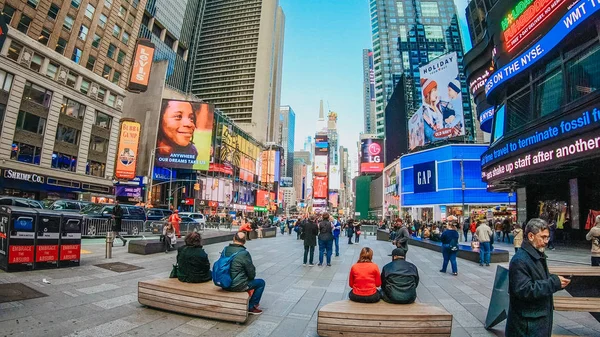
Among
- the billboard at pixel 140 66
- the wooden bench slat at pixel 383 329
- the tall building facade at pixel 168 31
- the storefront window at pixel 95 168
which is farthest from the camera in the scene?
the tall building facade at pixel 168 31

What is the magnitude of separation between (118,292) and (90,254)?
6.14 metres

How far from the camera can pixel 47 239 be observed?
352 inches

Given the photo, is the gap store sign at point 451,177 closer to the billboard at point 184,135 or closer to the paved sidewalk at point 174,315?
the billboard at point 184,135

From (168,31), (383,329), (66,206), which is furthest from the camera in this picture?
(168,31)

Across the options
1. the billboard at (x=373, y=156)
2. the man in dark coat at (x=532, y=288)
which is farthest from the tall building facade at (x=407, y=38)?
the man in dark coat at (x=532, y=288)

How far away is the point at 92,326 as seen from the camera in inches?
194

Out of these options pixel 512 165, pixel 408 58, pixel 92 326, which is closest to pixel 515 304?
pixel 92 326

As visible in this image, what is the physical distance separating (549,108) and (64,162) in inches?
1696

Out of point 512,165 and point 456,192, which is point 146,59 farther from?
point 456,192

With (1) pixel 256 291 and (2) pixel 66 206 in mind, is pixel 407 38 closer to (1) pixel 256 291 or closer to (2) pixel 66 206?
(2) pixel 66 206

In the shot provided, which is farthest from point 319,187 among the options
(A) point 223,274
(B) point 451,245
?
(A) point 223,274

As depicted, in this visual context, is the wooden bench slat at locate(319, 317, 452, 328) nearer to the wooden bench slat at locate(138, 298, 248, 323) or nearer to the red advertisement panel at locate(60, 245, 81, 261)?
the wooden bench slat at locate(138, 298, 248, 323)

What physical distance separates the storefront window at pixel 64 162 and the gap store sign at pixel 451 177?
55.2 m

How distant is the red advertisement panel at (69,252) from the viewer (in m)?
9.24
